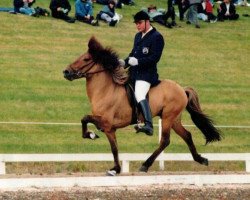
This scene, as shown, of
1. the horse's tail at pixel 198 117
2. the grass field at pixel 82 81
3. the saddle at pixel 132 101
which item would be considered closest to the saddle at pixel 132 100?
the saddle at pixel 132 101

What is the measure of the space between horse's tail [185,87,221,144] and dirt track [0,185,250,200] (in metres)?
2.26

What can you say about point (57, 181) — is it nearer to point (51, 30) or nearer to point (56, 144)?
point (56, 144)

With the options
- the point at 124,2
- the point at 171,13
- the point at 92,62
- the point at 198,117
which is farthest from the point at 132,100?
the point at 124,2

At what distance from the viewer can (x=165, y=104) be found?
1469cm

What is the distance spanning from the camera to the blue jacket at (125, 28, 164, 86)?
1438 centimetres

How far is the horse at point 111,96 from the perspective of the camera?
14.1m

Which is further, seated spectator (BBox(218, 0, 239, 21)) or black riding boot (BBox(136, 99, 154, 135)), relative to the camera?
seated spectator (BBox(218, 0, 239, 21))

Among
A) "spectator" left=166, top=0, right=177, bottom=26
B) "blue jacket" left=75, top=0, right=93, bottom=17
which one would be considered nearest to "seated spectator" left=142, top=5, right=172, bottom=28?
"spectator" left=166, top=0, right=177, bottom=26

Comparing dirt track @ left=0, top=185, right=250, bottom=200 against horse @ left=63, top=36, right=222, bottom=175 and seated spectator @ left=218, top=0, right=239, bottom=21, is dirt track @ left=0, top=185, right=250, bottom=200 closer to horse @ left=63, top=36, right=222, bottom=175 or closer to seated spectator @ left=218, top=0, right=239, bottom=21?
horse @ left=63, top=36, right=222, bottom=175

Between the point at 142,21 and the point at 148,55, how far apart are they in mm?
559

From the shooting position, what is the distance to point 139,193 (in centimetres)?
1271

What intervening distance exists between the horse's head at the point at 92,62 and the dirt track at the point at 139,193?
82.3 inches

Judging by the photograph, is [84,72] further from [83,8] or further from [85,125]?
[83,8]

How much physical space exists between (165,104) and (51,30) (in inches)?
659
